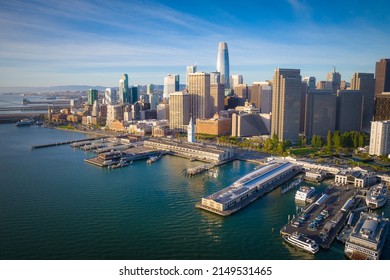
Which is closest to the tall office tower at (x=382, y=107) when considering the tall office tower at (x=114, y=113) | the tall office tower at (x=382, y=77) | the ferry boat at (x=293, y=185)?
the tall office tower at (x=382, y=77)

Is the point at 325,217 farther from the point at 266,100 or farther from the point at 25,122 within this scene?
the point at 25,122

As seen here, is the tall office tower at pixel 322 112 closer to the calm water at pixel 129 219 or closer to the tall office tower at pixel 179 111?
the tall office tower at pixel 179 111

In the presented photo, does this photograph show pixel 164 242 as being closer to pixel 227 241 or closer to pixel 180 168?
pixel 227 241

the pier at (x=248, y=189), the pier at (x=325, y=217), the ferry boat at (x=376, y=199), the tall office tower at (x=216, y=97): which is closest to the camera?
the pier at (x=325, y=217)

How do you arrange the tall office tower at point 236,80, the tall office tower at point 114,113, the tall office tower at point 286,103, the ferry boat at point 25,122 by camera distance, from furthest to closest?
the tall office tower at point 236,80 < the tall office tower at point 114,113 < the ferry boat at point 25,122 < the tall office tower at point 286,103

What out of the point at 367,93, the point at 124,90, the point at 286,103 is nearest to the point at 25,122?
the point at 124,90

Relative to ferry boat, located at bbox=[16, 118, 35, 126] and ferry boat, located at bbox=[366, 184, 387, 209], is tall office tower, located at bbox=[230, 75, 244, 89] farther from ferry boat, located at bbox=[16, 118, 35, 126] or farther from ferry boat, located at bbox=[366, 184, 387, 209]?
ferry boat, located at bbox=[366, 184, 387, 209]
